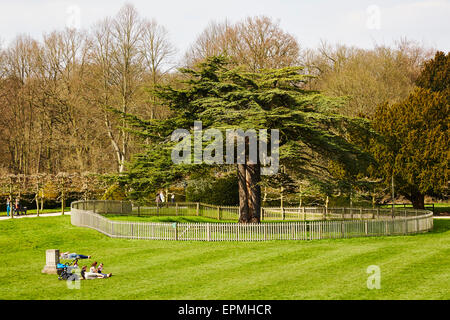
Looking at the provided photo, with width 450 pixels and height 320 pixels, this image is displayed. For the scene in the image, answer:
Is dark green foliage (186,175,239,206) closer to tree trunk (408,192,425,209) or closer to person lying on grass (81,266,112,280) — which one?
tree trunk (408,192,425,209)

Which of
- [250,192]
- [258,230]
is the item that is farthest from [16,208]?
[258,230]

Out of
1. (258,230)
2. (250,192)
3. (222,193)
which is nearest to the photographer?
(258,230)

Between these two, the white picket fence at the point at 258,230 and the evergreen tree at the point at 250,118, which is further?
the evergreen tree at the point at 250,118

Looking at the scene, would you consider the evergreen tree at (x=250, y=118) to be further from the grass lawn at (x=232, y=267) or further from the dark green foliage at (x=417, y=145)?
the dark green foliage at (x=417, y=145)

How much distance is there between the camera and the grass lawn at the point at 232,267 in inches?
626

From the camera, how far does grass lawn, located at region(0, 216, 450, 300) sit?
15.9 m

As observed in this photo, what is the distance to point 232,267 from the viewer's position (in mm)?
20141

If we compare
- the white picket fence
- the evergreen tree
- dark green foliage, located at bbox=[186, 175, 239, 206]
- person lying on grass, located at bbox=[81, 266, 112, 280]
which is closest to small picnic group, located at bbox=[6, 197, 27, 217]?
the white picket fence

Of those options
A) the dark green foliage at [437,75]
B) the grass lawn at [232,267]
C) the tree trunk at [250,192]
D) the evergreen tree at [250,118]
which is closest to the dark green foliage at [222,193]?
the tree trunk at [250,192]

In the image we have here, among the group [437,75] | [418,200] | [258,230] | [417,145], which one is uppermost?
[437,75]

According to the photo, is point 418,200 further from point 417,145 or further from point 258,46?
point 258,46

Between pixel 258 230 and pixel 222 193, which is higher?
pixel 222 193
